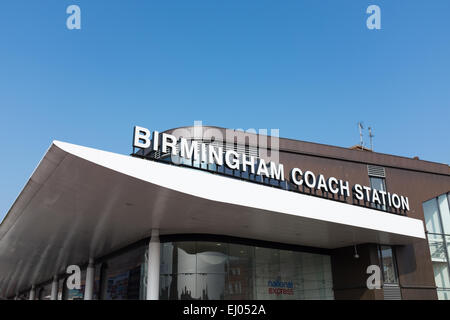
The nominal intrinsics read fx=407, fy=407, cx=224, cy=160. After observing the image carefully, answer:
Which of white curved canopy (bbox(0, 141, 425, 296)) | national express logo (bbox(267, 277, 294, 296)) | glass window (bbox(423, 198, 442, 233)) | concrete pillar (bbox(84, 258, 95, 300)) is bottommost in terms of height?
national express logo (bbox(267, 277, 294, 296))

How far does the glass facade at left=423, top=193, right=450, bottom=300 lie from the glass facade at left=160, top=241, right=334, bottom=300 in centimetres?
647

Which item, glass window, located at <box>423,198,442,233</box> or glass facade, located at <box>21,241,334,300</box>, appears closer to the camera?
glass facade, located at <box>21,241,334,300</box>

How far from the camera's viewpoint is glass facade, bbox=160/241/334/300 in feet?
55.5

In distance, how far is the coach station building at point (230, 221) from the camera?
12.2 m

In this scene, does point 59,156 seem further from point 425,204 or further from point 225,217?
point 425,204

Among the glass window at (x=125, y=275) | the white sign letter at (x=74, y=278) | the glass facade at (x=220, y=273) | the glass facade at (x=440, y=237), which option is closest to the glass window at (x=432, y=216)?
the glass facade at (x=440, y=237)

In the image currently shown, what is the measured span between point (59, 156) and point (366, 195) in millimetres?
14164

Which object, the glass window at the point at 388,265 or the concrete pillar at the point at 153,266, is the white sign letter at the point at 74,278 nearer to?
the concrete pillar at the point at 153,266

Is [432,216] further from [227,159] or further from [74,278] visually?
[74,278]

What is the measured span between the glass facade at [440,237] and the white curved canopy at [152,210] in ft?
14.1

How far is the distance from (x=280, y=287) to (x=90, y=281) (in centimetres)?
1094

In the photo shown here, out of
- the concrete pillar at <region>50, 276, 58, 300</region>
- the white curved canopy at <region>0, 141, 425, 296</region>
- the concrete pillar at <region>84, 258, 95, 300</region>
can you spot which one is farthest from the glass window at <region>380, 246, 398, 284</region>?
the concrete pillar at <region>50, 276, 58, 300</region>

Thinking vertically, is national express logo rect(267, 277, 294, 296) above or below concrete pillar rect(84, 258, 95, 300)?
below

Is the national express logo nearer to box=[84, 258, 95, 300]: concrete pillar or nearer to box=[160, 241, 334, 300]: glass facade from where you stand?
box=[160, 241, 334, 300]: glass facade
